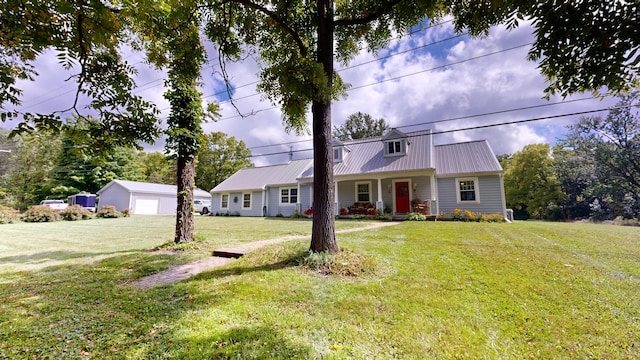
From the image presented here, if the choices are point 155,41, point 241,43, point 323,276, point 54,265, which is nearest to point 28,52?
point 155,41

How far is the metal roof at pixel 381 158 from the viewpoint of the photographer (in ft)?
47.9

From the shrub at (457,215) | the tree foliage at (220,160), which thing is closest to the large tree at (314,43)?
the shrub at (457,215)

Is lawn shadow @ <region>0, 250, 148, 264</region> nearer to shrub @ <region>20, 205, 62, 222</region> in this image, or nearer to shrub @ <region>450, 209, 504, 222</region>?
shrub @ <region>450, 209, 504, 222</region>

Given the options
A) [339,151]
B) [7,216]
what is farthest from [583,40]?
[7,216]

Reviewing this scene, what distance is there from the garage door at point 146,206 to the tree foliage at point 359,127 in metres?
22.8

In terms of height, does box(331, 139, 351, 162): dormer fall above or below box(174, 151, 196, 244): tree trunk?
above

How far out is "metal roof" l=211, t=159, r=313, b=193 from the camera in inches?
796

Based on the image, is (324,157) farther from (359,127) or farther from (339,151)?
(359,127)

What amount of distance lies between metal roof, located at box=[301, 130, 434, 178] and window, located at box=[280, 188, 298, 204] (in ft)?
6.19

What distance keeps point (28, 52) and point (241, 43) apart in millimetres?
3729

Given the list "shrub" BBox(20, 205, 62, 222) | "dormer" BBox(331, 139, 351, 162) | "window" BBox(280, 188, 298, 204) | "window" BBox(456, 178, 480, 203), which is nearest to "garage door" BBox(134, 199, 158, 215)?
"shrub" BBox(20, 205, 62, 222)

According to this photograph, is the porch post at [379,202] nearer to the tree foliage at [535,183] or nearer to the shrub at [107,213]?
the tree foliage at [535,183]

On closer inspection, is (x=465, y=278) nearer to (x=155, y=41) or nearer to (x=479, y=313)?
(x=479, y=313)

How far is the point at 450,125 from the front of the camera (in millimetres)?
12672
